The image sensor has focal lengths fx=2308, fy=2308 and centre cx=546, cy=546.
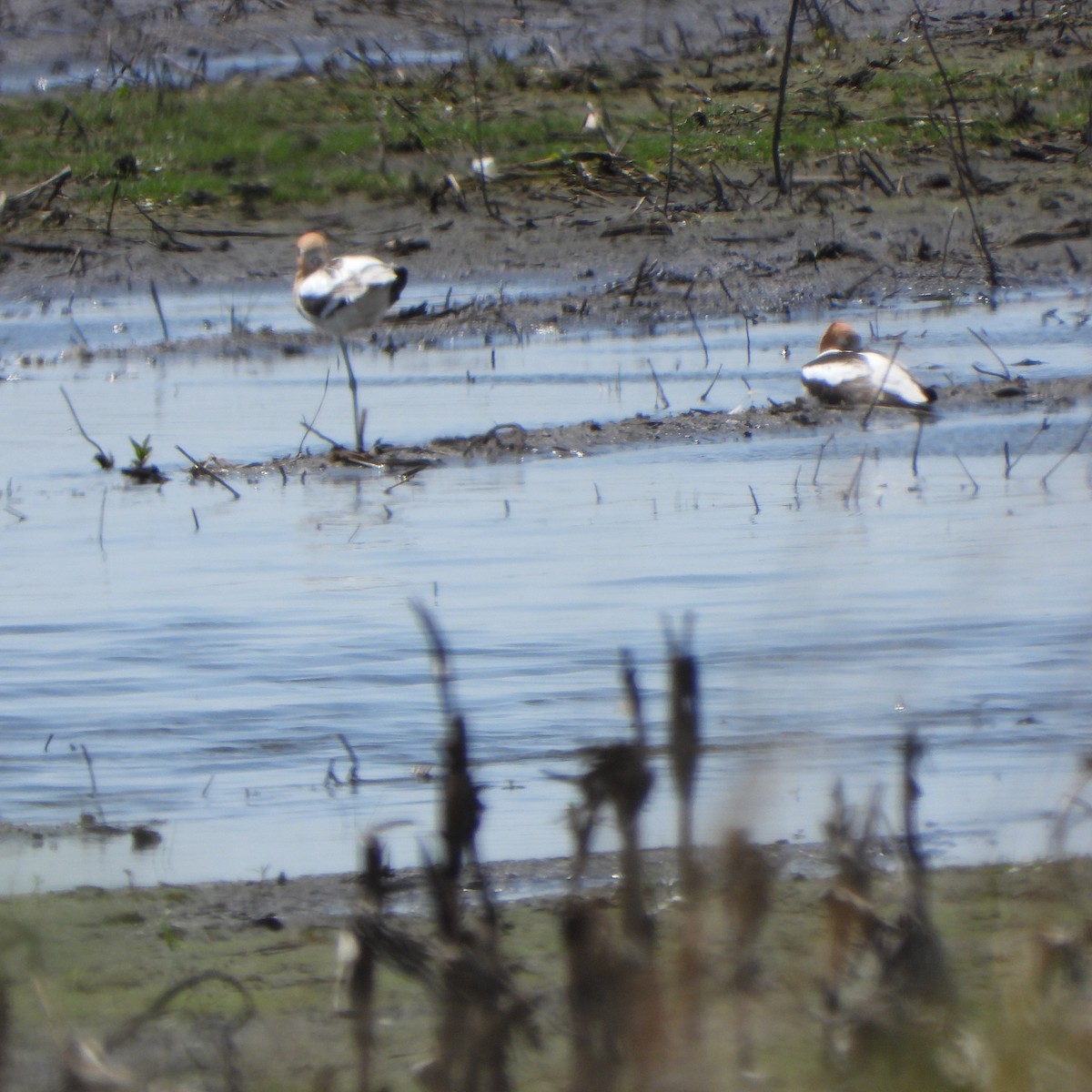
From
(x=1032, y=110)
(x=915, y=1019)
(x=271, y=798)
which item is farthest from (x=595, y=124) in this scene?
(x=915, y=1019)

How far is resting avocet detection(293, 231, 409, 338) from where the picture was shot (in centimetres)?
1134

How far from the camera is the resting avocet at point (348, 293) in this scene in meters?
11.3

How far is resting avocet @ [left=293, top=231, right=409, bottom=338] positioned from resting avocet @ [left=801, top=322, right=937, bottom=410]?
2.40 m

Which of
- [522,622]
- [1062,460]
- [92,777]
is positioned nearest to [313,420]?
[1062,460]

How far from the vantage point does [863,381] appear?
9.77 meters

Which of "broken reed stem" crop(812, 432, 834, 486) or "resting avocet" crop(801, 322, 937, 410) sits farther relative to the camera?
"resting avocet" crop(801, 322, 937, 410)

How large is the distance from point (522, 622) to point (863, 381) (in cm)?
392

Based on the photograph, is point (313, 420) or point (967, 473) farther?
point (313, 420)

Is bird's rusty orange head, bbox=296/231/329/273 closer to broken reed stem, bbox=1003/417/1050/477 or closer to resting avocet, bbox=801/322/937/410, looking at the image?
resting avocet, bbox=801/322/937/410

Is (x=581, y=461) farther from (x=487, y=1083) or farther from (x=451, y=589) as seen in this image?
(x=487, y=1083)

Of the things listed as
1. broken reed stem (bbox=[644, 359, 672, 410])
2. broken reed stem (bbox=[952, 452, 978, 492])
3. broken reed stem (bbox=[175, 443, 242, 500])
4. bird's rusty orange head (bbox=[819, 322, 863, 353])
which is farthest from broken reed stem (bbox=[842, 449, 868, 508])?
broken reed stem (bbox=[175, 443, 242, 500])

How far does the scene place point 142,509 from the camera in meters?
8.47

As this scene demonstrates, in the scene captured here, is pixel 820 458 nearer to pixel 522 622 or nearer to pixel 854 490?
pixel 854 490

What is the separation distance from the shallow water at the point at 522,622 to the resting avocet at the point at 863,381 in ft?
0.48
